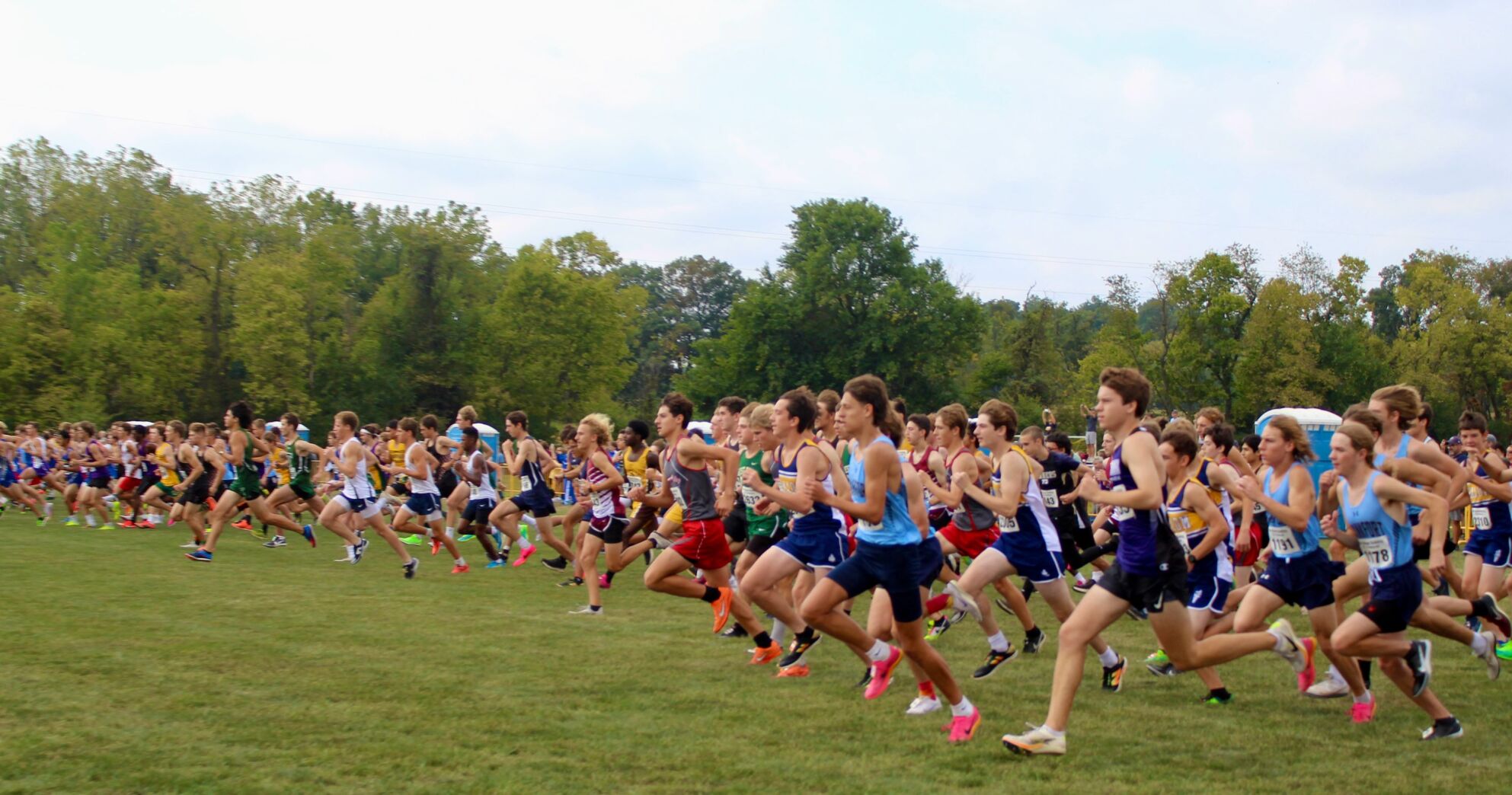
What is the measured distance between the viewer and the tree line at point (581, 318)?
54.2m

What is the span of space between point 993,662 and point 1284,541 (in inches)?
86.9

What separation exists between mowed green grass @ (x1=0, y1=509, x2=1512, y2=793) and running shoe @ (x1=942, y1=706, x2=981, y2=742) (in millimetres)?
131

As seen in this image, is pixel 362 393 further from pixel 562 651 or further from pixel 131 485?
pixel 562 651

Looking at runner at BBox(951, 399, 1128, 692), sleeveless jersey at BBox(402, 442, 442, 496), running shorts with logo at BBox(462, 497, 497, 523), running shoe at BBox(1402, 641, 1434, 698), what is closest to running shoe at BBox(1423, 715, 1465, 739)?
running shoe at BBox(1402, 641, 1434, 698)

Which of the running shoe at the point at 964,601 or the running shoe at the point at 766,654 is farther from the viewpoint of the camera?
the running shoe at the point at 766,654

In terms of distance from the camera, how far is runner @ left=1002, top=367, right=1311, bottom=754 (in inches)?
250

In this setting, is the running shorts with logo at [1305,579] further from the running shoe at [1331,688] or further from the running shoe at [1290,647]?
the running shoe at [1331,688]

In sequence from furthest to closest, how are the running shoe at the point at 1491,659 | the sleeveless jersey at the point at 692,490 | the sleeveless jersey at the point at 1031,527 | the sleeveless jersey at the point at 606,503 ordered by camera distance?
1. the sleeveless jersey at the point at 606,503
2. the sleeveless jersey at the point at 692,490
3. the sleeveless jersey at the point at 1031,527
4. the running shoe at the point at 1491,659

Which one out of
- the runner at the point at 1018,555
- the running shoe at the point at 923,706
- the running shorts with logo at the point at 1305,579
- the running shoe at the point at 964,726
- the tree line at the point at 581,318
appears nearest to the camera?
the running shoe at the point at 964,726

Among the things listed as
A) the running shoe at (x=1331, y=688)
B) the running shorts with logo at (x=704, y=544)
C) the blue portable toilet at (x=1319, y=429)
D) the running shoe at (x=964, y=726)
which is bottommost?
the running shoe at (x=964, y=726)

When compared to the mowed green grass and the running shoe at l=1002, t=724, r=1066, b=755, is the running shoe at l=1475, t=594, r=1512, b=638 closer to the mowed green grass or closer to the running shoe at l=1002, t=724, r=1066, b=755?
the mowed green grass

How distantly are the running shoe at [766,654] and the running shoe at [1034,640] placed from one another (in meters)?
2.08

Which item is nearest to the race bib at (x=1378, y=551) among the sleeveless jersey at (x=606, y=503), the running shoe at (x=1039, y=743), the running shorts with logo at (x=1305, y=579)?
the running shorts with logo at (x=1305, y=579)

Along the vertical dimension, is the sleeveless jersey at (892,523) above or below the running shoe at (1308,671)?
above
